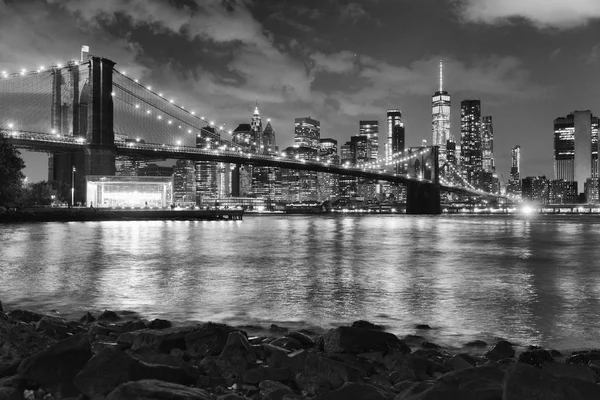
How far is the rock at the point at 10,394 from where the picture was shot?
439 cm

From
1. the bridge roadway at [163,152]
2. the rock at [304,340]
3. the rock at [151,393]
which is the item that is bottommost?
the rock at [304,340]

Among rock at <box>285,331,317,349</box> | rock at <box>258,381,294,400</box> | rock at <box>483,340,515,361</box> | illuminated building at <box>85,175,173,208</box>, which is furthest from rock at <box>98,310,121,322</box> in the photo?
illuminated building at <box>85,175,173,208</box>

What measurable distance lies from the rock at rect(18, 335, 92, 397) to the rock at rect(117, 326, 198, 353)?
1.16 m

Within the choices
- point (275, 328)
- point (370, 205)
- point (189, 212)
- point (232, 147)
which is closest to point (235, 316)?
point (275, 328)

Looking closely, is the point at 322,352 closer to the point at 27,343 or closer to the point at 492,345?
the point at 492,345

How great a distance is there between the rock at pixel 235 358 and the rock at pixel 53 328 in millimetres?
2425

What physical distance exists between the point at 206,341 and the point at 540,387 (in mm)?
3646

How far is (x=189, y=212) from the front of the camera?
2645 inches

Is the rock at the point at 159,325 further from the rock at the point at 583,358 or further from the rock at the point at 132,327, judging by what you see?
the rock at the point at 583,358

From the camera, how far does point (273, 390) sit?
4820mm

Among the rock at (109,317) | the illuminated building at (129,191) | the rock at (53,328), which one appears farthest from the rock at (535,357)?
the illuminated building at (129,191)

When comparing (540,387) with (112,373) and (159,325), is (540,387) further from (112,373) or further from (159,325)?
(159,325)

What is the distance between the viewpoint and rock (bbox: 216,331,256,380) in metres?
5.50

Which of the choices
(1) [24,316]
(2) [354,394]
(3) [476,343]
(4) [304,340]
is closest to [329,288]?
(3) [476,343]
